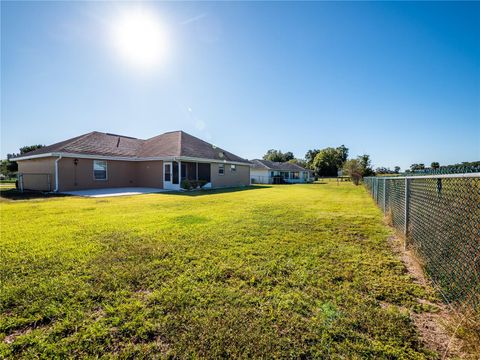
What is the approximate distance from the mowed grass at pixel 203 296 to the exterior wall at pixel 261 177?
3093 centimetres

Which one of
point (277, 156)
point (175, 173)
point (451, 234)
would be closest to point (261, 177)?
point (175, 173)

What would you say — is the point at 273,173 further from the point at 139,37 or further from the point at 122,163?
the point at 139,37

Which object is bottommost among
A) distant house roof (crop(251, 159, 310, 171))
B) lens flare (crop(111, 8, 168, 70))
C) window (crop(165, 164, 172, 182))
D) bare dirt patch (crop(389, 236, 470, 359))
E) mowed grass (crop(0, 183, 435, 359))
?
bare dirt patch (crop(389, 236, 470, 359))

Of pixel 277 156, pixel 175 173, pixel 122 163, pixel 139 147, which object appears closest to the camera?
pixel 175 173

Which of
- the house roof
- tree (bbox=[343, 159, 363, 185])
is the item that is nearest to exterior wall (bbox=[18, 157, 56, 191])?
the house roof

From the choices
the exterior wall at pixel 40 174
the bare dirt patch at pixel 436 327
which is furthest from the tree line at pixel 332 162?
the exterior wall at pixel 40 174

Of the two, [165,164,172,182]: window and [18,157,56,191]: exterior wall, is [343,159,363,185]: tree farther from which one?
[18,157,56,191]: exterior wall

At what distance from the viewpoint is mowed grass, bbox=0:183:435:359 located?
1725mm

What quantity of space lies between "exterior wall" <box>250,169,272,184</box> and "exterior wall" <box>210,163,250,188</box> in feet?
35.4

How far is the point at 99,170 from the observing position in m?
15.8

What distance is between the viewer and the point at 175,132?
21.1 metres

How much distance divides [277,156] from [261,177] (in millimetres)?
41528

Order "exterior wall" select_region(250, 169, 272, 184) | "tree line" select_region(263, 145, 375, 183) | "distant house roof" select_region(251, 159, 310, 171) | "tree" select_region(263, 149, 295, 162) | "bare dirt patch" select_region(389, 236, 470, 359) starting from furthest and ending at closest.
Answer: "tree" select_region(263, 149, 295, 162)
"distant house roof" select_region(251, 159, 310, 171)
"exterior wall" select_region(250, 169, 272, 184)
"tree line" select_region(263, 145, 375, 183)
"bare dirt patch" select_region(389, 236, 470, 359)

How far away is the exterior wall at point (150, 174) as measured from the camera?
670 inches
